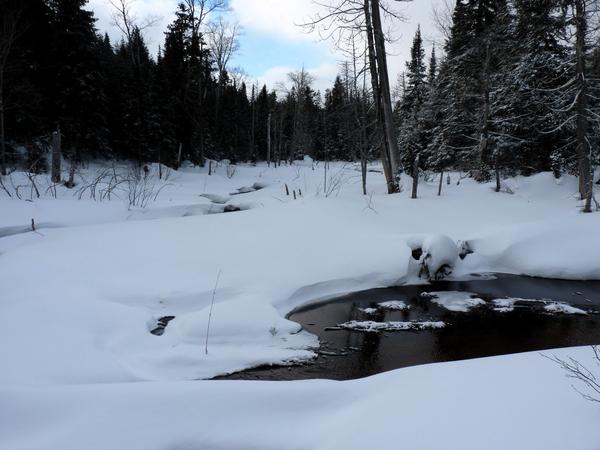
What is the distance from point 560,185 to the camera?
1430 cm

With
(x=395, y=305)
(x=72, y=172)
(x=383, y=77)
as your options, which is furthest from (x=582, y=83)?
(x=72, y=172)

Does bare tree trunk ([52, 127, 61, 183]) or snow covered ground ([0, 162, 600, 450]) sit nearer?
snow covered ground ([0, 162, 600, 450])

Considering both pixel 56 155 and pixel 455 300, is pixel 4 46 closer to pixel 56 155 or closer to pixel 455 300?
pixel 56 155

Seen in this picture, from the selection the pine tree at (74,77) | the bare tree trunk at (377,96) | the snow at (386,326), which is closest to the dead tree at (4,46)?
the pine tree at (74,77)

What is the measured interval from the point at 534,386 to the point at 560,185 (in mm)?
14005

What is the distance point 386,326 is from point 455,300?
189cm

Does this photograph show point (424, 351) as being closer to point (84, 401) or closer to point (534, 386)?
point (534, 386)

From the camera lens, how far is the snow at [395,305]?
21.4ft

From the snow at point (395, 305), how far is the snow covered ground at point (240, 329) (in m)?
0.80

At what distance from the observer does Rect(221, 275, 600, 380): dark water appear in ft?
15.4

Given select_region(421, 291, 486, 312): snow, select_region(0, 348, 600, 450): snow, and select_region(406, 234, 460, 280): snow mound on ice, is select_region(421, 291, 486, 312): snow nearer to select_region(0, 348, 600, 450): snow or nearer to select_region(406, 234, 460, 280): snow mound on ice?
select_region(406, 234, 460, 280): snow mound on ice

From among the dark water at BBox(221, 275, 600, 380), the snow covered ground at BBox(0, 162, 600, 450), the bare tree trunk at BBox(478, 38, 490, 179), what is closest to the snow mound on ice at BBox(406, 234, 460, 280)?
the snow covered ground at BBox(0, 162, 600, 450)

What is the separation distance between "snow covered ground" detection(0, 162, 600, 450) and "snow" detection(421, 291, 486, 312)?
825mm

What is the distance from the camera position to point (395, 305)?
6.65 metres
